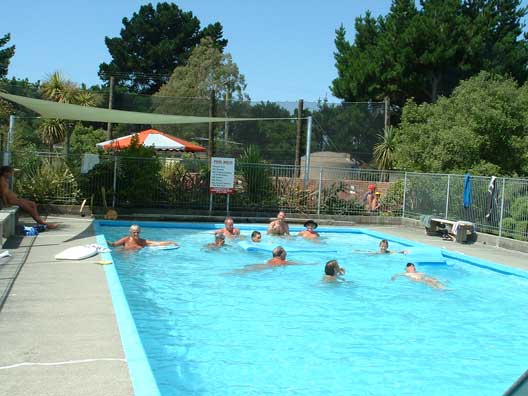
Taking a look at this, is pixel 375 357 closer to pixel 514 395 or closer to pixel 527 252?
pixel 514 395

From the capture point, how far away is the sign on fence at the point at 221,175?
19703 millimetres

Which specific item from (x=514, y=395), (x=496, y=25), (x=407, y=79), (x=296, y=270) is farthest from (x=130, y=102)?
(x=514, y=395)

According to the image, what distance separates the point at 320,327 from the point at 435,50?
28119mm

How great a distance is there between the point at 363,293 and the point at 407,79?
85.8 feet

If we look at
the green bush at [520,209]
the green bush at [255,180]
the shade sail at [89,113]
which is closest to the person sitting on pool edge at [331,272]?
the green bush at [520,209]

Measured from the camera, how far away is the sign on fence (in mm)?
19703

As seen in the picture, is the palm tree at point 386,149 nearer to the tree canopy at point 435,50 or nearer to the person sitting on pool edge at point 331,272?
the tree canopy at point 435,50

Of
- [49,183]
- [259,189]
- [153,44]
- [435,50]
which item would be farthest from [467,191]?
[153,44]

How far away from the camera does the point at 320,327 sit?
832 centimetres

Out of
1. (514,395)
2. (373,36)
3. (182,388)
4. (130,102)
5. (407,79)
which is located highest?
(373,36)

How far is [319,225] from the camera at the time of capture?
2033 cm

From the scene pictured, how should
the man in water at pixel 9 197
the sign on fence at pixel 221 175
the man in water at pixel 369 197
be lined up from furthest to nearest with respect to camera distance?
the man in water at pixel 369 197 → the sign on fence at pixel 221 175 → the man in water at pixel 9 197

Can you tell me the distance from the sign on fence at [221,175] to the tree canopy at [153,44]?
38799 millimetres

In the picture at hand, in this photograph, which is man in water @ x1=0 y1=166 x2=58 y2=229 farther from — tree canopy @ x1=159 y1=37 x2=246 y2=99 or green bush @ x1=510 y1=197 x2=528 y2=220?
tree canopy @ x1=159 y1=37 x2=246 y2=99
